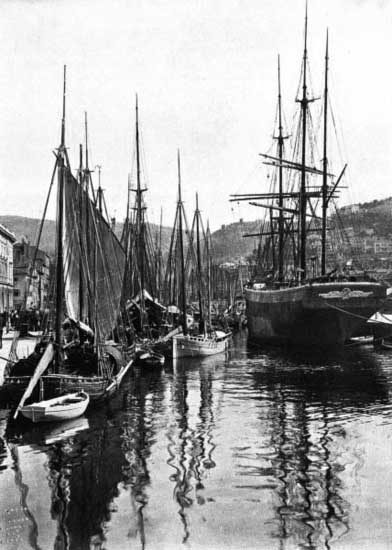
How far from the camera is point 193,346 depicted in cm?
4488

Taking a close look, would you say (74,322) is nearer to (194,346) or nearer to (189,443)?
(189,443)

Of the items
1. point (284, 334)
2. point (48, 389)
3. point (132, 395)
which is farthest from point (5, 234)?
point (48, 389)

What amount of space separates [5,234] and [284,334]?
120 ft

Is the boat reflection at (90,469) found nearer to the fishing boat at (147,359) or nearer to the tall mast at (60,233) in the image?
the tall mast at (60,233)

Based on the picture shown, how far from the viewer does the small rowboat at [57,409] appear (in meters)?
20.9

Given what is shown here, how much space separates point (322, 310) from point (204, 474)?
3817 cm

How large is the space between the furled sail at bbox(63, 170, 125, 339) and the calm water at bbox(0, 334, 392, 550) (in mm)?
4578

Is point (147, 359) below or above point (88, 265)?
below

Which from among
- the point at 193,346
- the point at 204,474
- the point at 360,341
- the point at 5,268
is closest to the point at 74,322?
the point at 204,474

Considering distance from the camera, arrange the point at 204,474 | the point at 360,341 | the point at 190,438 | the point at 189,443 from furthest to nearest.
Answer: the point at 360,341
the point at 190,438
the point at 189,443
the point at 204,474

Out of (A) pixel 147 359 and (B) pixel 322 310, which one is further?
(B) pixel 322 310

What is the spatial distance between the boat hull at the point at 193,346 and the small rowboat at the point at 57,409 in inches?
841

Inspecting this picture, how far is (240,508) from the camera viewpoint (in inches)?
518

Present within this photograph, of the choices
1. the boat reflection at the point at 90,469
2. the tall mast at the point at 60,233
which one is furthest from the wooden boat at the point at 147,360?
the tall mast at the point at 60,233
